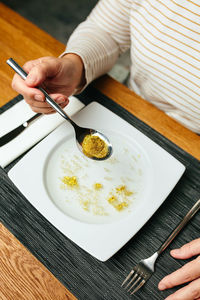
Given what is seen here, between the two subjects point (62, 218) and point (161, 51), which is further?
point (161, 51)

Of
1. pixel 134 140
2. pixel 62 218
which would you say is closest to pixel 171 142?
pixel 134 140

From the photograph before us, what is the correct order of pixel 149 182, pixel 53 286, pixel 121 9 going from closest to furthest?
pixel 53 286 → pixel 149 182 → pixel 121 9

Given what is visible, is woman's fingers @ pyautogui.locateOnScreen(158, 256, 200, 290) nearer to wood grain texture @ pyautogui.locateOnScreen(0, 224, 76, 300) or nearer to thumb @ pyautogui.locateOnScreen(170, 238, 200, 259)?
thumb @ pyautogui.locateOnScreen(170, 238, 200, 259)

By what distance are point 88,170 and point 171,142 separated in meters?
0.24

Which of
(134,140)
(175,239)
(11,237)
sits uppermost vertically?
(11,237)

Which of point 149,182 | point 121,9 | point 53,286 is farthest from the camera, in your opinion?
point 121,9

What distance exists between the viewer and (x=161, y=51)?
714 mm

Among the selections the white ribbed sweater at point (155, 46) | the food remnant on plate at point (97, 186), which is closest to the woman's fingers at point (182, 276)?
the food remnant on plate at point (97, 186)

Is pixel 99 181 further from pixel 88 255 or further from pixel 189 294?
pixel 189 294

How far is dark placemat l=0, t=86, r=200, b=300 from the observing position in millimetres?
534

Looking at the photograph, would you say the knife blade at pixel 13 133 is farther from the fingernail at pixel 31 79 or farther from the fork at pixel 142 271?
the fork at pixel 142 271

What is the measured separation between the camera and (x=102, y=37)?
81cm

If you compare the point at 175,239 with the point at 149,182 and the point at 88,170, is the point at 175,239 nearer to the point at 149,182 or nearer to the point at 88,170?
the point at 149,182

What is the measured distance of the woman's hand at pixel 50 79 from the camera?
618 mm
